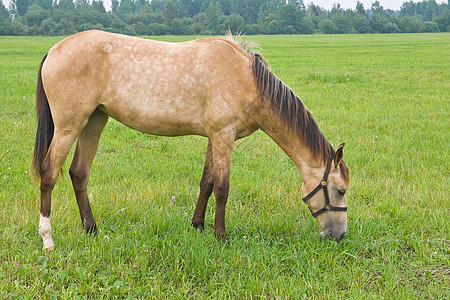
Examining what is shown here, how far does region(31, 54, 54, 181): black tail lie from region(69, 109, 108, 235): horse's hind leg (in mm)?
331

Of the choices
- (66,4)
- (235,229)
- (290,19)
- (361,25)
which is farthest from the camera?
(66,4)

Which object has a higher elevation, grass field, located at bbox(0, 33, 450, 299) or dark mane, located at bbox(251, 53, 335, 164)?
dark mane, located at bbox(251, 53, 335, 164)

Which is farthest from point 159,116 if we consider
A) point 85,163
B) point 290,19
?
point 290,19

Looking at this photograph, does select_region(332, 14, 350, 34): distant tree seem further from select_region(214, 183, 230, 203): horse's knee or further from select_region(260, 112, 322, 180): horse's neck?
select_region(214, 183, 230, 203): horse's knee

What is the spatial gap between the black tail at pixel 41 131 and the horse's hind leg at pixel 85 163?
331 millimetres

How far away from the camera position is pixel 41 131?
14.9 ft

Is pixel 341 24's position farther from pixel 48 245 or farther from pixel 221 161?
pixel 48 245

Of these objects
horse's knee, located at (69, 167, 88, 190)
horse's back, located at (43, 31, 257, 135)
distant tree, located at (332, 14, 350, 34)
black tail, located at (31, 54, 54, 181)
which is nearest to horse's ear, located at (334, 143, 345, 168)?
horse's back, located at (43, 31, 257, 135)

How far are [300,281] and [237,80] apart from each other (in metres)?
2.09

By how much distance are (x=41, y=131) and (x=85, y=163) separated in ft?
1.97

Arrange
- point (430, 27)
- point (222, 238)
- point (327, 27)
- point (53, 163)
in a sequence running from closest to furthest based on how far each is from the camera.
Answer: point (53, 163) < point (222, 238) < point (430, 27) < point (327, 27)

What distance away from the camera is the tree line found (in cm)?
7663

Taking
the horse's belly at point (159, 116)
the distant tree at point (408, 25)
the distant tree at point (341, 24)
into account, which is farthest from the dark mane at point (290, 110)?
the distant tree at point (408, 25)

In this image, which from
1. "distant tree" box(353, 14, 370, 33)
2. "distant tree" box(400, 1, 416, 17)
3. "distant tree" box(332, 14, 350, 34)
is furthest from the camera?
"distant tree" box(400, 1, 416, 17)
